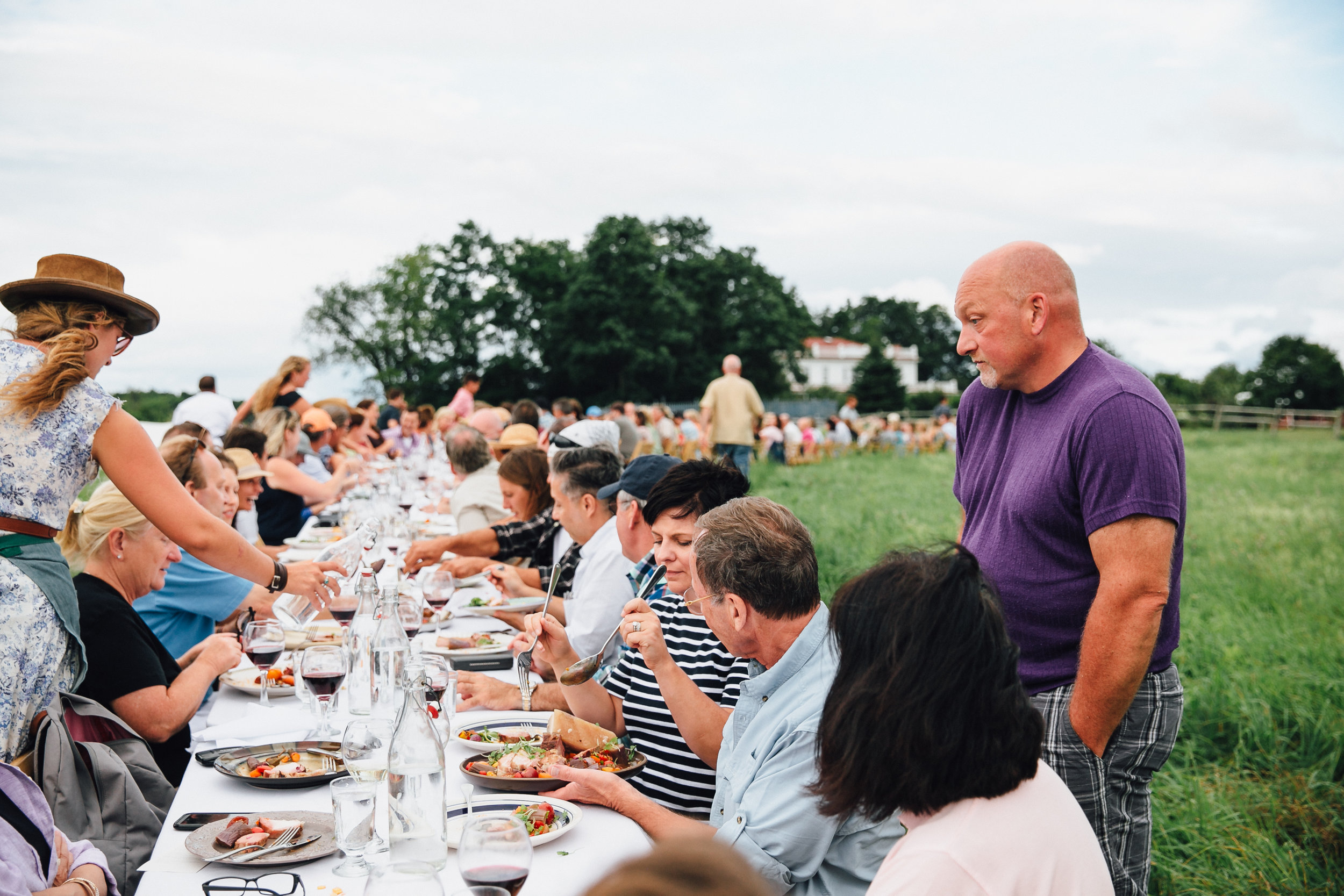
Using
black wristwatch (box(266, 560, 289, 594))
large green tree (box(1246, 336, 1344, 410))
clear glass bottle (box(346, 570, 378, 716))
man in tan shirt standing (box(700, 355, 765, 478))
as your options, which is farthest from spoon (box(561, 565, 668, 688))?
large green tree (box(1246, 336, 1344, 410))

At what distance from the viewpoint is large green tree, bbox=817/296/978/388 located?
103m

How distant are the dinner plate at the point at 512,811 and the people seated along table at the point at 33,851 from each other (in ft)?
2.54

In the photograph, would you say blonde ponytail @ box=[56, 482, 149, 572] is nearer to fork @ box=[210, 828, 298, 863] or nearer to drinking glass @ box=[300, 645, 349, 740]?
drinking glass @ box=[300, 645, 349, 740]

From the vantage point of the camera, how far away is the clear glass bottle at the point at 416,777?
1844 mm

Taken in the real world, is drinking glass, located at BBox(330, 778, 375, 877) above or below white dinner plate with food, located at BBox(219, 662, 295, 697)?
above

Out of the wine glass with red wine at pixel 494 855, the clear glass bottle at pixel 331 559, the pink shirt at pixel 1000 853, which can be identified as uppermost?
the pink shirt at pixel 1000 853

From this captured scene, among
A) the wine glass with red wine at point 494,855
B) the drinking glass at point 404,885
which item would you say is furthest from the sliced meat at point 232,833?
the wine glass with red wine at point 494,855

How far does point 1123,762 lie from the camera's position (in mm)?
2449

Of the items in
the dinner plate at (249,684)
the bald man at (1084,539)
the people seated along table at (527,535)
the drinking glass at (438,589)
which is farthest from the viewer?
the people seated along table at (527,535)

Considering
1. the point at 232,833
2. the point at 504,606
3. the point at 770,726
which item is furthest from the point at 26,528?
the point at 504,606

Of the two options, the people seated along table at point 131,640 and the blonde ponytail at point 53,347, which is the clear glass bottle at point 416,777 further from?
the blonde ponytail at point 53,347

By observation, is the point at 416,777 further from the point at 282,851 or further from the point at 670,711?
the point at 670,711

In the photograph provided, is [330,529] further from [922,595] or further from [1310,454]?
[1310,454]

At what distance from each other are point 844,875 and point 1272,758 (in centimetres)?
374
